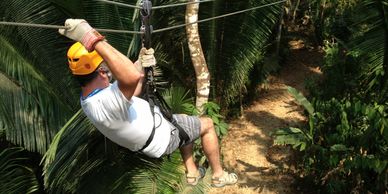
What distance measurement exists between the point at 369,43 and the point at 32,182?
3.94m

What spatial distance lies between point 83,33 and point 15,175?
3.08m

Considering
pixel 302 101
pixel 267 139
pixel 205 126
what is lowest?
pixel 267 139

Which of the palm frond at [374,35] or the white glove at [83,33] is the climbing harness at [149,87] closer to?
the white glove at [83,33]

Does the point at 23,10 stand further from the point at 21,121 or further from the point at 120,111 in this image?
the point at 120,111

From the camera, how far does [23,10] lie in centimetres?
454

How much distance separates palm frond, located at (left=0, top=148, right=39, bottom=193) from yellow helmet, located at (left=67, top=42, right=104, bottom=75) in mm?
2398

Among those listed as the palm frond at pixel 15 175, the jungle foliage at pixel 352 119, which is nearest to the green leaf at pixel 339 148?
the jungle foliage at pixel 352 119

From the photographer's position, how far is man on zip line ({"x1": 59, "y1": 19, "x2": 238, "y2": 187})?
7.57ft

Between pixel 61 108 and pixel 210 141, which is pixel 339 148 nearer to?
pixel 210 141

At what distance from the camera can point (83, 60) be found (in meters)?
2.60

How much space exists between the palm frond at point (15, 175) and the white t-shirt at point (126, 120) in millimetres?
2217

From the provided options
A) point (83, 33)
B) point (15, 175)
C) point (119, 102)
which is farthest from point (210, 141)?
point (15, 175)

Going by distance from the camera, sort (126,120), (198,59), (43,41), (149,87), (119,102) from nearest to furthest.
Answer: (119,102), (126,120), (149,87), (43,41), (198,59)

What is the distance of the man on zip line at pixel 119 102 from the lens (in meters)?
2.31
